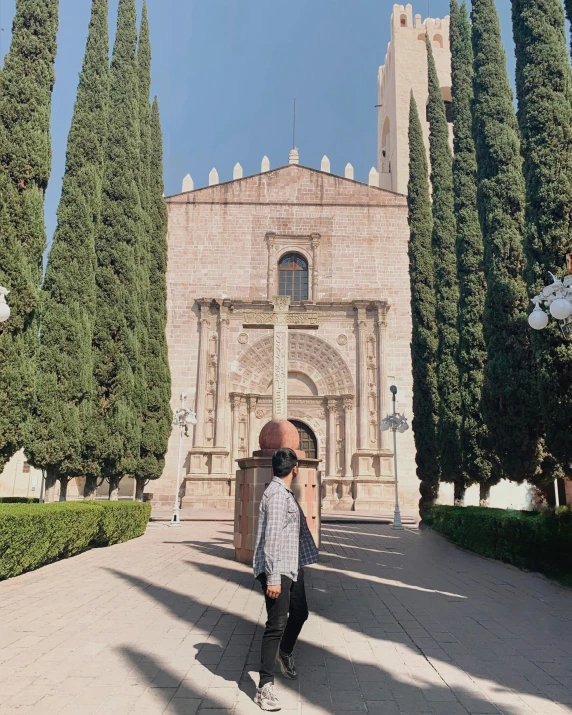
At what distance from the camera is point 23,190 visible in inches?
368

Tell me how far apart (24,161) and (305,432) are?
1576 centimetres

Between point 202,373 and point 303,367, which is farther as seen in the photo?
point 303,367

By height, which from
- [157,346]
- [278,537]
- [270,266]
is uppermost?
[270,266]

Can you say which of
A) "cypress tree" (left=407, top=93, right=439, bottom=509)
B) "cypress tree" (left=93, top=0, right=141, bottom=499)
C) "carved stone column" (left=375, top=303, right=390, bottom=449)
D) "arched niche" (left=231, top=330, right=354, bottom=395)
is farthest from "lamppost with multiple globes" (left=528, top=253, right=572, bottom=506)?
"arched niche" (left=231, top=330, right=354, bottom=395)

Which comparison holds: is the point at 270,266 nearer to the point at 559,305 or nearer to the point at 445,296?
the point at 445,296

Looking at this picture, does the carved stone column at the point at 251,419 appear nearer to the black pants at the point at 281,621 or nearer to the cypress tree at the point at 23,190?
the cypress tree at the point at 23,190

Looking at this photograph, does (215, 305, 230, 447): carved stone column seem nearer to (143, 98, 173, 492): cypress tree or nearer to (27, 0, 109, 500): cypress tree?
(143, 98, 173, 492): cypress tree

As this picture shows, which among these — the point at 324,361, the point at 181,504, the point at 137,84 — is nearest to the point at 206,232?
the point at 324,361

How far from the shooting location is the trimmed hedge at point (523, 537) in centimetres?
748

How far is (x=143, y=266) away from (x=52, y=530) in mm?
7910

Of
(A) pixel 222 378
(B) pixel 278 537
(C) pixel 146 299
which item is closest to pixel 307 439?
(A) pixel 222 378

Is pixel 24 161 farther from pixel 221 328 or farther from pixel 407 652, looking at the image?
pixel 221 328

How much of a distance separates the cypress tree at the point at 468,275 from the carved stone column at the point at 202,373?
11.1m

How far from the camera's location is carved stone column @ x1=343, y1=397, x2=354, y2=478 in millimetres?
21719
